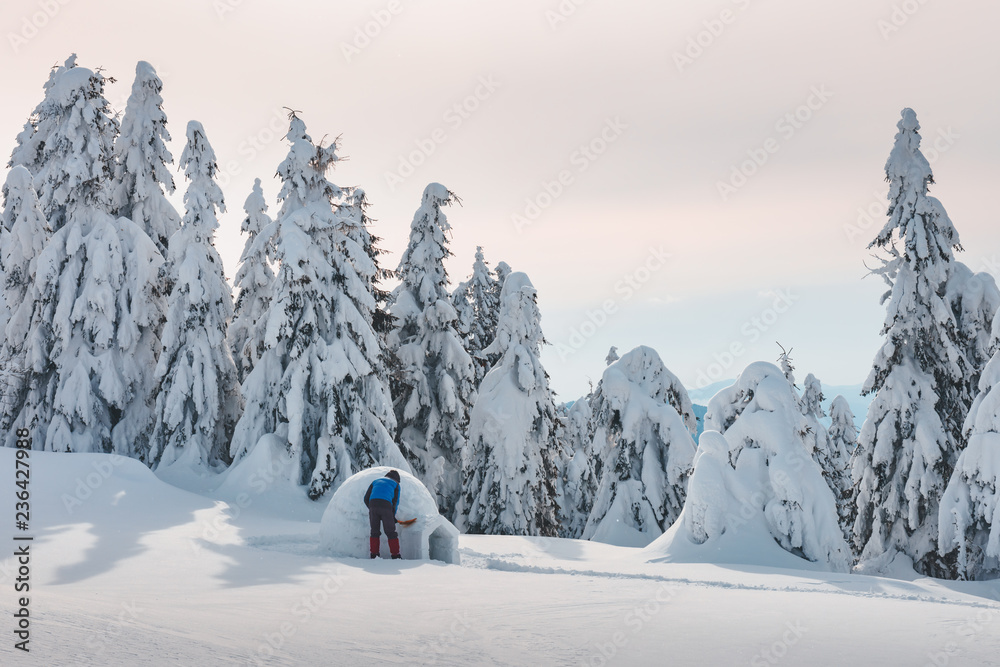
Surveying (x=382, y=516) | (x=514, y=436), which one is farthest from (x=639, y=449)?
(x=382, y=516)

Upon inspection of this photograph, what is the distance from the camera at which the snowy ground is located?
567 cm

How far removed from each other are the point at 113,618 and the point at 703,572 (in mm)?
10174

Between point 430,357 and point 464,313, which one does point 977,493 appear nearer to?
point 430,357

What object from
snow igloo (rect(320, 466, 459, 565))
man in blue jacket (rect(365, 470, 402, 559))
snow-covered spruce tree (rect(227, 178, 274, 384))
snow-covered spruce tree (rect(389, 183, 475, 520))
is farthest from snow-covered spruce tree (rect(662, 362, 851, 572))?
snow-covered spruce tree (rect(227, 178, 274, 384))

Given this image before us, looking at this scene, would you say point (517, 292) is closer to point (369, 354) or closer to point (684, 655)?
point (369, 354)

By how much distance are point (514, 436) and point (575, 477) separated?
41.3 ft

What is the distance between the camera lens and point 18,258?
26.6 meters

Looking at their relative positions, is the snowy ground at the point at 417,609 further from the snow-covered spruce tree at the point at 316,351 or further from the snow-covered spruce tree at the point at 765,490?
the snow-covered spruce tree at the point at 316,351

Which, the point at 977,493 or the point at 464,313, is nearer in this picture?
the point at 977,493

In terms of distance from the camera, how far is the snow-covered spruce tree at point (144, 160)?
28703 mm

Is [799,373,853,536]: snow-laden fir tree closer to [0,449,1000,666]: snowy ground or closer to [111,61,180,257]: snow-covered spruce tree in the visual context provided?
[0,449,1000,666]: snowy ground

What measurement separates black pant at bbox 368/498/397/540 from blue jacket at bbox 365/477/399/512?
70 millimetres

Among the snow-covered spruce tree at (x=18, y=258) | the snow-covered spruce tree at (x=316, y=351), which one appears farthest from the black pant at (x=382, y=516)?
the snow-covered spruce tree at (x=18, y=258)

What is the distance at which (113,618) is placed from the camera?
19.4 feet
